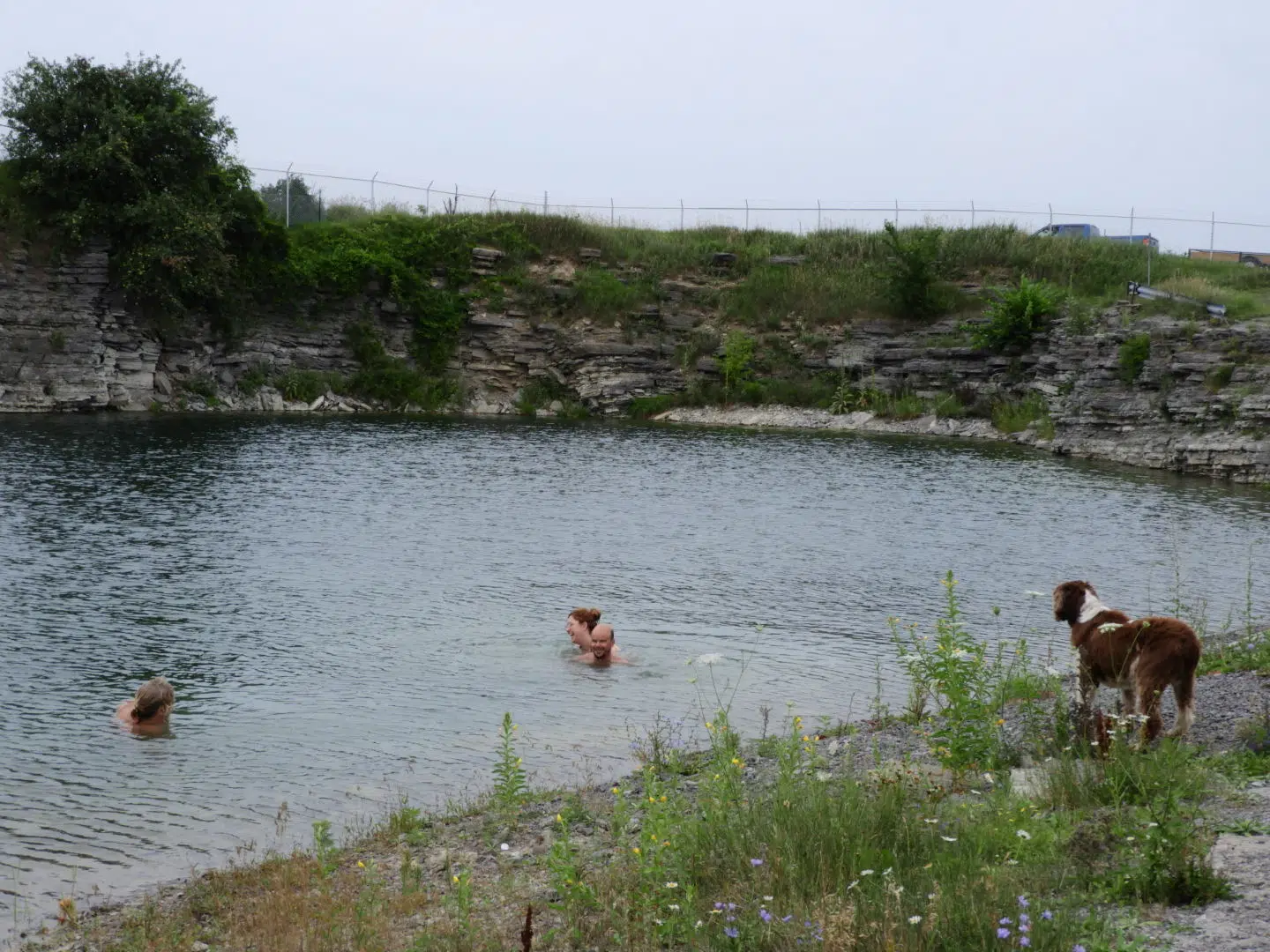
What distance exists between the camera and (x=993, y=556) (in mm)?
23047

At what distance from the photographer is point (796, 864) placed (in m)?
6.41

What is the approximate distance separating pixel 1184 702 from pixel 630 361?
165 feet

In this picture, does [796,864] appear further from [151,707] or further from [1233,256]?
[1233,256]

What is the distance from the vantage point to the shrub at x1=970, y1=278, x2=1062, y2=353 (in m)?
52.2

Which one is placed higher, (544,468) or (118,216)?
(118,216)

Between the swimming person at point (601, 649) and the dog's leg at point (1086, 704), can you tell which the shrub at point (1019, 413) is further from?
the dog's leg at point (1086, 704)

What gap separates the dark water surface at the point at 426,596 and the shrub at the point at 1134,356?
846 cm

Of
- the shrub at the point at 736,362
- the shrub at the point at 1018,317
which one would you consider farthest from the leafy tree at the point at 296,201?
the shrub at the point at 1018,317

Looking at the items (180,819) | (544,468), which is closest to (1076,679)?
(180,819)

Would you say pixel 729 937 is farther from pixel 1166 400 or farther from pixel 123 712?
pixel 1166 400

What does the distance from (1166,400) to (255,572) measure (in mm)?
32869

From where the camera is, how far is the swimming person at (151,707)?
481 inches

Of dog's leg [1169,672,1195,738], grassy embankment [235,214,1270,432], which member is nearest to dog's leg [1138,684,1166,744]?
dog's leg [1169,672,1195,738]

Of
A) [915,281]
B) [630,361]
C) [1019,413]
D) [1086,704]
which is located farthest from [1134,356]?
[1086,704]
